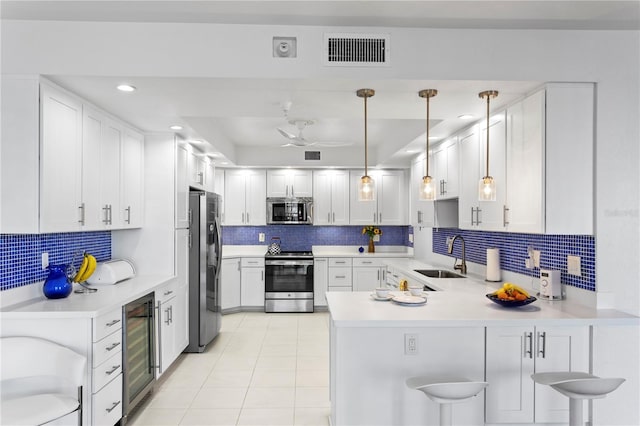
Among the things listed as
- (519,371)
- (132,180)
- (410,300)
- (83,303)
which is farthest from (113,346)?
(519,371)

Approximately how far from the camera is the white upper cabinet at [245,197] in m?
6.12

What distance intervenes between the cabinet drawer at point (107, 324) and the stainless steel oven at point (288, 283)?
10.8 ft

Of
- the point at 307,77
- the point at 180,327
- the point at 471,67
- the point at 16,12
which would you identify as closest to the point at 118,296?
the point at 180,327

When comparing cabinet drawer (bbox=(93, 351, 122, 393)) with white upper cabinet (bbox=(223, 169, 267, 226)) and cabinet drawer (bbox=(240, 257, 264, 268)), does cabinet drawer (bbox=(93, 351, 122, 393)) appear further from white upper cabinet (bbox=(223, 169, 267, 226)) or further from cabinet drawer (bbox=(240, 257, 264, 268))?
white upper cabinet (bbox=(223, 169, 267, 226))

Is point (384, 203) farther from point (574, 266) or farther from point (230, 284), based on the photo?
point (574, 266)

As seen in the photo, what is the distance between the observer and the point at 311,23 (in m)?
2.22

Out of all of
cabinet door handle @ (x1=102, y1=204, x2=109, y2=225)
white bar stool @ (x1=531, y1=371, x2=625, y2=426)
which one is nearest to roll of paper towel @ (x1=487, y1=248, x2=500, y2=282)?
white bar stool @ (x1=531, y1=371, x2=625, y2=426)

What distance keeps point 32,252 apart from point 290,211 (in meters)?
3.71

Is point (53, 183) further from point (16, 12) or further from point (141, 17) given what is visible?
point (141, 17)

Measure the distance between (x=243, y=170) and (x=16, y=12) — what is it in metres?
4.09

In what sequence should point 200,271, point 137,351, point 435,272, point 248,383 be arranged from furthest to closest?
point 435,272 < point 200,271 < point 248,383 < point 137,351

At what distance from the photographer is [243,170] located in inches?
242

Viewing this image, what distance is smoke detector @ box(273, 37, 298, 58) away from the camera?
2230 millimetres

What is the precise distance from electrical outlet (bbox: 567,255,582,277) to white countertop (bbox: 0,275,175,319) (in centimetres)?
310
